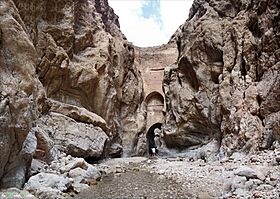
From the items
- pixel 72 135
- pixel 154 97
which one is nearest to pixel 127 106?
pixel 154 97

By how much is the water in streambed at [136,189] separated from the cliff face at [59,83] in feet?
5.78

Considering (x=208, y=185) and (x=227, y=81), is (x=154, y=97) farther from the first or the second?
(x=208, y=185)

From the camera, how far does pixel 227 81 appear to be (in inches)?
509

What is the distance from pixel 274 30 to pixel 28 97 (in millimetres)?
8931

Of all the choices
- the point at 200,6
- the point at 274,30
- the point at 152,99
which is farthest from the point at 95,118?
the point at 152,99

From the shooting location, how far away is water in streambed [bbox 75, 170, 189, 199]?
610 cm

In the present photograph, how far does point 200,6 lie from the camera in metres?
19.1

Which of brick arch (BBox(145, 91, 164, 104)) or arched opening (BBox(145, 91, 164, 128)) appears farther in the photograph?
brick arch (BBox(145, 91, 164, 104))

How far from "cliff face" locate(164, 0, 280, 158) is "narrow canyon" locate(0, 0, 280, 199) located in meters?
0.06

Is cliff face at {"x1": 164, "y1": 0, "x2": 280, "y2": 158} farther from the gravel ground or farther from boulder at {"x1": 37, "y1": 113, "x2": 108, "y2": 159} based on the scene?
boulder at {"x1": 37, "y1": 113, "x2": 108, "y2": 159}

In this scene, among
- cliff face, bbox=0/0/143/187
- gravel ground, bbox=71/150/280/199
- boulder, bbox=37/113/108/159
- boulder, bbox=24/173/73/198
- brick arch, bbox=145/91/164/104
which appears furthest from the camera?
brick arch, bbox=145/91/164/104

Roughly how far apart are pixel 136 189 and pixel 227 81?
26.2ft

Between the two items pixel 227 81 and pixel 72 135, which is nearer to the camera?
pixel 72 135

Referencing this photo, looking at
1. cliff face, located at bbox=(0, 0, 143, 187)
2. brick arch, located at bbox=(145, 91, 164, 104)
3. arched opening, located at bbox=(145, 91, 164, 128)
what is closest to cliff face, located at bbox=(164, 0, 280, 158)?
cliff face, located at bbox=(0, 0, 143, 187)
